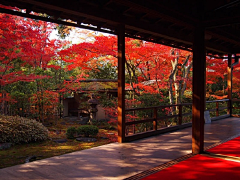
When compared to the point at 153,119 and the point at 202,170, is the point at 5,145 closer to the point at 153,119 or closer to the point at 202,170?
the point at 153,119

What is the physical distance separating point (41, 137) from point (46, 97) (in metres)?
2.83

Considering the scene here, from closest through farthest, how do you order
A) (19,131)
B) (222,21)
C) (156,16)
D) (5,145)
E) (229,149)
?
(222,21)
(156,16)
(229,149)
(5,145)
(19,131)

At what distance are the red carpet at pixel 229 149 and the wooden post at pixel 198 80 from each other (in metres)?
0.41

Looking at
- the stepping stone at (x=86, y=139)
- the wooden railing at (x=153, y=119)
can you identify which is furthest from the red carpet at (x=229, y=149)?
the stepping stone at (x=86, y=139)

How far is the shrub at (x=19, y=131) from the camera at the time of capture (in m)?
6.18

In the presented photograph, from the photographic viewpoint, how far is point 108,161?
155 inches

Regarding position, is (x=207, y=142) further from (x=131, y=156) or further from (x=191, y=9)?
(x=191, y=9)

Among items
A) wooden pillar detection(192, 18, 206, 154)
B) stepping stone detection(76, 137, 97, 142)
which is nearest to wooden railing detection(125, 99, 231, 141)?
stepping stone detection(76, 137, 97, 142)

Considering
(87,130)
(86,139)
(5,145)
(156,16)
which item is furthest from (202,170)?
(5,145)

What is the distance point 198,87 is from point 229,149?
4.99ft

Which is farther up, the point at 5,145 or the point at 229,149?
the point at 229,149

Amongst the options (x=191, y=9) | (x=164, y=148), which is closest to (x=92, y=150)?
(x=164, y=148)

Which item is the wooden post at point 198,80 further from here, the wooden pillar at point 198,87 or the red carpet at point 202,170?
the red carpet at point 202,170

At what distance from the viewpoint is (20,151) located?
225 inches
